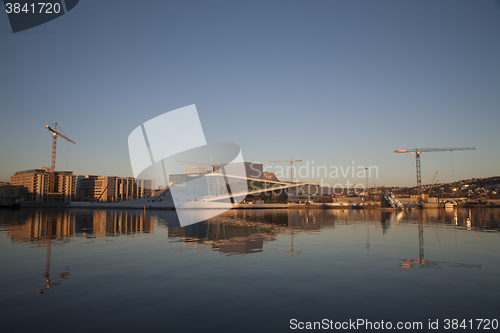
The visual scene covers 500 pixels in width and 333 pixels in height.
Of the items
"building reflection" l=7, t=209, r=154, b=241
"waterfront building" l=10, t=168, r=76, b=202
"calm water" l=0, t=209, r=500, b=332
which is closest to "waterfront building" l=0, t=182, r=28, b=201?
"waterfront building" l=10, t=168, r=76, b=202

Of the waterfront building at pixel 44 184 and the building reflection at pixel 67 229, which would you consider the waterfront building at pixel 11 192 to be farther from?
the building reflection at pixel 67 229

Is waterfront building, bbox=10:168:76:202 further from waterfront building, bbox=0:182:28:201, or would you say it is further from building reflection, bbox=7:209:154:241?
building reflection, bbox=7:209:154:241

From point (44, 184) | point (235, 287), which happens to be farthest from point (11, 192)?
point (235, 287)

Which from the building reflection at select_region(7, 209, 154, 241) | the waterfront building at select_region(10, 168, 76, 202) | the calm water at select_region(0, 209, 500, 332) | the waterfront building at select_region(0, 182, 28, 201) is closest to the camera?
the calm water at select_region(0, 209, 500, 332)

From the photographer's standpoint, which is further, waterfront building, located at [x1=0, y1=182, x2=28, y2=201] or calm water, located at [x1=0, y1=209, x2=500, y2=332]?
waterfront building, located at [x1=0, y1=182, x2=28, y2=201]

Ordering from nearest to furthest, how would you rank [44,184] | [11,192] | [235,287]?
[235,287] → [11,192] → [44,184]

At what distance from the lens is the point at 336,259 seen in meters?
13.4

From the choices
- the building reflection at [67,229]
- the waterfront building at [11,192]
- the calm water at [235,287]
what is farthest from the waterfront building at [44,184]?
the calm water at [235,287]

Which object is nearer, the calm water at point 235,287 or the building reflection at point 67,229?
the calm water at point 235,287

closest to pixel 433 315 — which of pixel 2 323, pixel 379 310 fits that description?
pixel 379 310

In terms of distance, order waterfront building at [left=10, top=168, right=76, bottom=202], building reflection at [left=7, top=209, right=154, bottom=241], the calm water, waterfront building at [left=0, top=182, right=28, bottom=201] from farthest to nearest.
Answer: waterfront building at [left=10, top=168, right=76, bottom=202] → waterfront building at [left=0, top=182, right=28, bottom=201] → building reflection at [left=7, top=209, right=154, bottom=241] → the calm water

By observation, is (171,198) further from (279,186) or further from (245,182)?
(279,186)

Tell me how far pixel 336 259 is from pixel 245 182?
5124 inches

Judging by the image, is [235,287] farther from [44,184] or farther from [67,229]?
[44,184]
